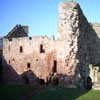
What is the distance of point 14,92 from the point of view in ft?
70.0

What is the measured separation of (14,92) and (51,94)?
3156mm

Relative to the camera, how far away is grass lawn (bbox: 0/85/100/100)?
19.0 metres

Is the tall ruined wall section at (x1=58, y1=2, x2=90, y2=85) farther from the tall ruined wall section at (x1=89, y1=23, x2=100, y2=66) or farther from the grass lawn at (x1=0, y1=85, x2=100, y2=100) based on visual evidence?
the tall ruined wall section at (x1=89, y1=23, x2=100, y2=66)

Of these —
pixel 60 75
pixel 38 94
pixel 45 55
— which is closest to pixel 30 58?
pixel 45 55

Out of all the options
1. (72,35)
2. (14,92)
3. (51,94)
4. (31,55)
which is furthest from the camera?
(31,55)

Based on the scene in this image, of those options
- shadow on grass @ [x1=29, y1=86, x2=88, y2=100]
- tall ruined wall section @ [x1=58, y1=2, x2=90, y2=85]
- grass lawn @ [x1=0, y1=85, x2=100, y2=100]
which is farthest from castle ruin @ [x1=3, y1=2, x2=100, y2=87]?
→ grass lawn @ [x1=0, y1=85, x2=100, y2=100]

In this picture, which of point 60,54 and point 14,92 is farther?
point 60,54

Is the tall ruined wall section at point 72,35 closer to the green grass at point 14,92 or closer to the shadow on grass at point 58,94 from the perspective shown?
the shadow on grass at point 58,94

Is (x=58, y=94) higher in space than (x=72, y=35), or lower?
lower

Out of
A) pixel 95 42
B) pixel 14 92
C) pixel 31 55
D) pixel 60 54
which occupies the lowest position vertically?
pixel 14 92

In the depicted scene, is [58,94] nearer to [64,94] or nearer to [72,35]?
[64,94]

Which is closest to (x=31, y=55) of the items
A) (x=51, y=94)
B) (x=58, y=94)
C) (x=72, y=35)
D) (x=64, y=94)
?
(x=72, y=35)

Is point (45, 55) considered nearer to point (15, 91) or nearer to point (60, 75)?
point (60, 75)

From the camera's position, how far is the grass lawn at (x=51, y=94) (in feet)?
62.5
